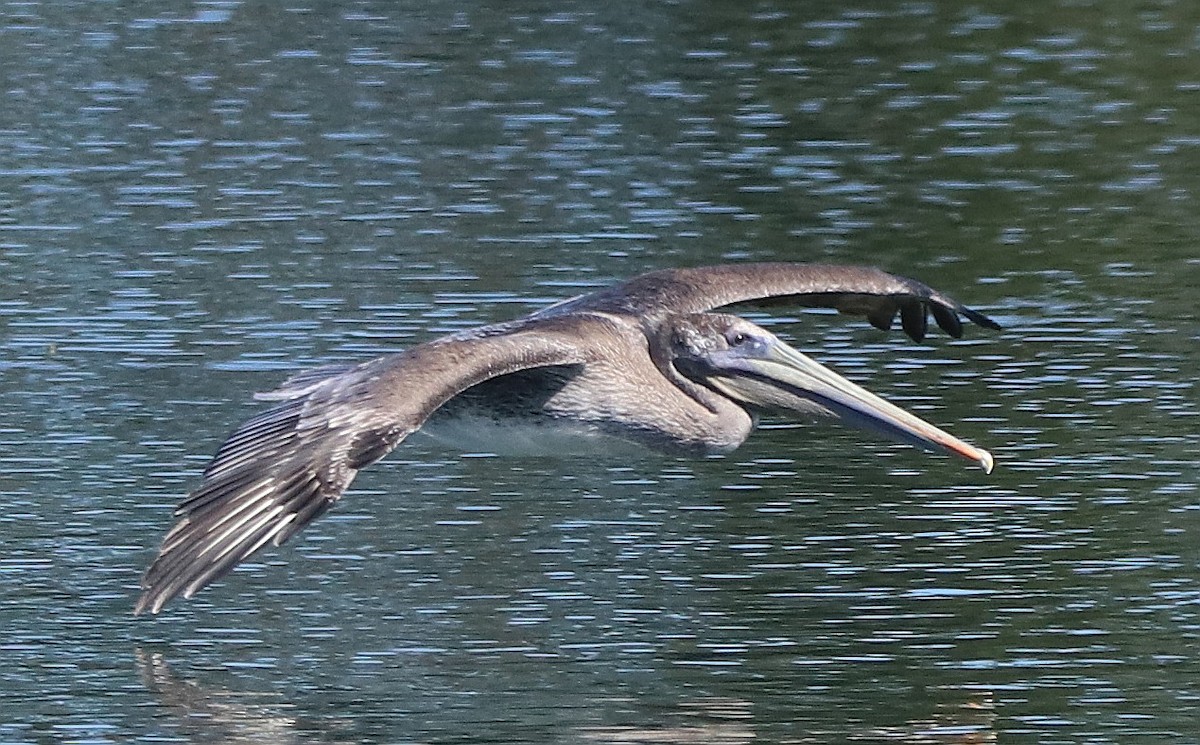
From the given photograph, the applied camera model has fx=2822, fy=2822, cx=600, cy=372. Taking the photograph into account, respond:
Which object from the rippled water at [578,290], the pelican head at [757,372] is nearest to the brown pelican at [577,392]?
the pelican head at [757,372]

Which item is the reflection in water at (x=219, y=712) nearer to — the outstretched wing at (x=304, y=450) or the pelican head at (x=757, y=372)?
the outstretched wing at (x=304, y=450)

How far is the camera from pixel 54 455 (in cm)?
1035

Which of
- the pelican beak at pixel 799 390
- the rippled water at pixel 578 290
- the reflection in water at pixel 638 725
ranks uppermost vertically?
the pelican beak at pixel 799 390

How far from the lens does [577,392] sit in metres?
9.17

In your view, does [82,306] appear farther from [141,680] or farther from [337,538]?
[141,680]

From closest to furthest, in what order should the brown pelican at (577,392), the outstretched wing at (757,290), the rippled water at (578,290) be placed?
the brown pelican at (577,392)
the rippled water at (578,290)
the outstretched wing at (757,290)

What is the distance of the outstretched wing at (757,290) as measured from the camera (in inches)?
379

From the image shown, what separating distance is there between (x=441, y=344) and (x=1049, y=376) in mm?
3599

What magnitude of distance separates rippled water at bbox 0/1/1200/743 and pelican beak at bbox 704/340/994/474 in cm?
43

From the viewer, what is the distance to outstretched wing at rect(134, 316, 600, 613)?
755cm

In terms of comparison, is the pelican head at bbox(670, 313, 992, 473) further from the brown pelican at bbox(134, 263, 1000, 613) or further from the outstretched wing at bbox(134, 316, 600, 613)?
the outstretched wing at bbox(134, 316, 600, 613)

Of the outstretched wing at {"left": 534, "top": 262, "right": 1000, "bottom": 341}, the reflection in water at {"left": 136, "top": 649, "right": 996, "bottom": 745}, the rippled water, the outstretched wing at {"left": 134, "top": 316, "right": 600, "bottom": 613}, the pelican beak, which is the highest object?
the outstretched wing at {"left": 134, "top": 316, "right": 600, "bottom": 613}

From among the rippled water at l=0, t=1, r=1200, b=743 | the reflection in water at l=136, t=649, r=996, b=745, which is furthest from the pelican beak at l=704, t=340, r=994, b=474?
the reflection in water at l=136, t=649, r=996, b=745

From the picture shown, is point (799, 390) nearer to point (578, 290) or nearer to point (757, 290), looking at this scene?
point (757, 290)
